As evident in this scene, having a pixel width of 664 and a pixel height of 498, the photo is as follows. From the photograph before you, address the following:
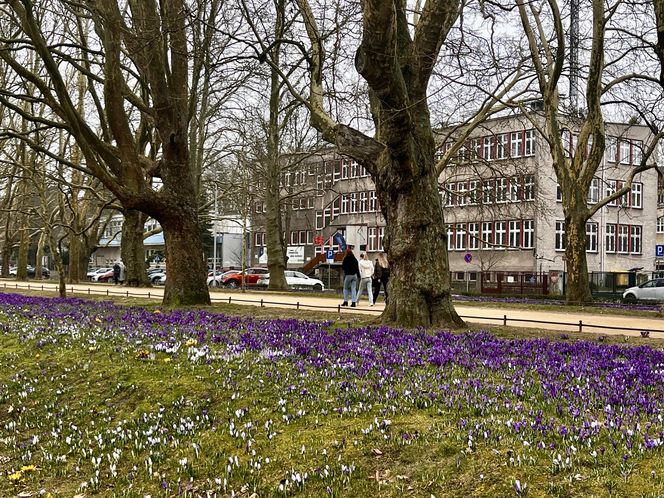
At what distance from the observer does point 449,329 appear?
1184cm

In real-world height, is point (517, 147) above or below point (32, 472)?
above

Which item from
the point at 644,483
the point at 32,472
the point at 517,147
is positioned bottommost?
the point at 32,472

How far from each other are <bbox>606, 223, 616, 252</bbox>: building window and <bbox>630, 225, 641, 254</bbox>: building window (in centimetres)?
208

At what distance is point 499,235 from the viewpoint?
5912 centimetres

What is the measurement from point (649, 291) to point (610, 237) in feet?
65.6

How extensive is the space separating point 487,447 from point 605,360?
3977mm

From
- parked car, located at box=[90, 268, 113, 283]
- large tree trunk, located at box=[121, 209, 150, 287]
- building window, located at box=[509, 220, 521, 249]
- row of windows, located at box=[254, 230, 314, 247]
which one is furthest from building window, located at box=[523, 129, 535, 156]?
parked car, located at box=[90, 268, 113, 283]

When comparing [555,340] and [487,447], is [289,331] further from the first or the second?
[487,447]

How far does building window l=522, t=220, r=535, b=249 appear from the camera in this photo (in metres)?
55.8

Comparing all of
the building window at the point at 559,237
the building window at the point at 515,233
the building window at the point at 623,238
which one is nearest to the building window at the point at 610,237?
the building window at the point at 623,238

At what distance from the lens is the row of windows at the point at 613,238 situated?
56844mm

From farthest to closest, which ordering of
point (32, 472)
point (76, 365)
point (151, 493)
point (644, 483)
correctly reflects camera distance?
1. point (76, 365)
2. point (32, 472)
3. point (151, 493)
4. point (644, 483)

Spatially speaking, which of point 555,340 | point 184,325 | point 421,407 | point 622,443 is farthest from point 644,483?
point 184,325

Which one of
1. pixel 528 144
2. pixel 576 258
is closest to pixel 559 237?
pixel 528 144
